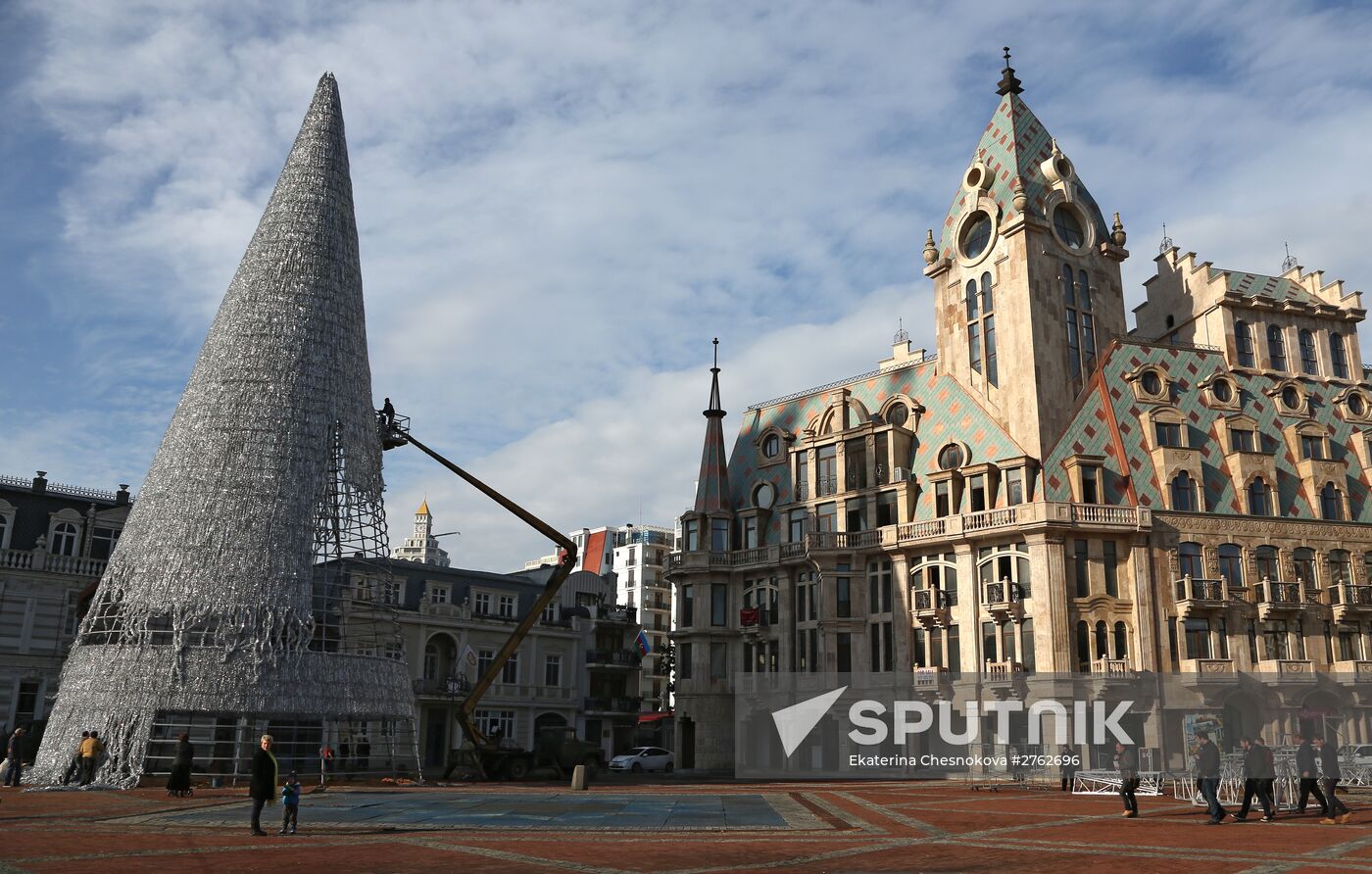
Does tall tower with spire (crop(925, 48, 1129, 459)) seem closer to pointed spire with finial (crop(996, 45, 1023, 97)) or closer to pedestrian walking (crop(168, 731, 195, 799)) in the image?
pointed spire with finial (crop(996, 45, 1023, 97))

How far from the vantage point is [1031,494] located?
49.5m

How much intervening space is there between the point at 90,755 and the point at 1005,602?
118 ft

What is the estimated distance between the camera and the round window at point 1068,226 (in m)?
55.2

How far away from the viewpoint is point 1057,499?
4897 centimetres

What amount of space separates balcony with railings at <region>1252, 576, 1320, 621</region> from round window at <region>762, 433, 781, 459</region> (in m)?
25.5

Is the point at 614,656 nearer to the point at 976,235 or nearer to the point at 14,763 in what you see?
the point at 976,235

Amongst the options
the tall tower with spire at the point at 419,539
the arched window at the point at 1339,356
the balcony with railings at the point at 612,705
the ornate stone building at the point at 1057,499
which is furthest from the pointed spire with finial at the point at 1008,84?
the tall tower with spire at the point at 419,539

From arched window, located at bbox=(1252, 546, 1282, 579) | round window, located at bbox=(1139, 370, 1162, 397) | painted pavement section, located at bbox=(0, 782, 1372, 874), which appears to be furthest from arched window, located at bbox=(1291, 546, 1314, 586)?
painted pavement section, located at bbox=(0, 782, 1372, 874)

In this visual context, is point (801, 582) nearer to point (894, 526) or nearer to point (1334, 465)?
point (894, 526)

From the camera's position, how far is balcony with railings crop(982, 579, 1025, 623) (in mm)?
47969

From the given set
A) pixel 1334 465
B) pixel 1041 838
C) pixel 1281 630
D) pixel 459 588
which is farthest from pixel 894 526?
pixel 1041 838

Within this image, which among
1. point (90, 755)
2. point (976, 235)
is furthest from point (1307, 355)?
point (90, 755)

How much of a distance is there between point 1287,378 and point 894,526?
73.3ft

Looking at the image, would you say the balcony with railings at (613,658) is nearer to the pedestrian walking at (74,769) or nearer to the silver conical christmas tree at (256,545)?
the silver conical christmas tree at (256,545)
